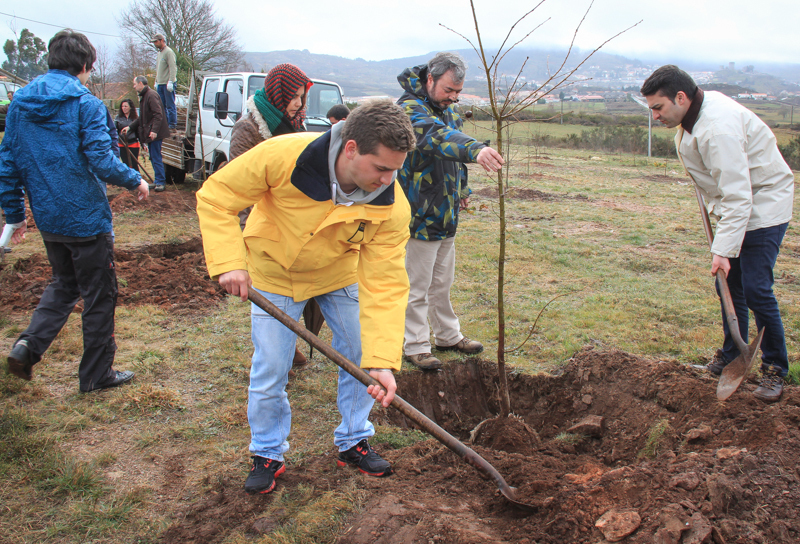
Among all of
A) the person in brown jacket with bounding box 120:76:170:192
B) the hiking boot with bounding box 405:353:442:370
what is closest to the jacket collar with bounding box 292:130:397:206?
the hiking boot with bounding box 405:353:442:370

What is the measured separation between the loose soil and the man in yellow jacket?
255 mm

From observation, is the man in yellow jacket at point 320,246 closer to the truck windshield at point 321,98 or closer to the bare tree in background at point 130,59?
the truck windshield at point 321,98

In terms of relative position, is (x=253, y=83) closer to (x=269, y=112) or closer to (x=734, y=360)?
(x=269, y=112)

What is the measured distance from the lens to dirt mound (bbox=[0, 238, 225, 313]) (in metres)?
4.98

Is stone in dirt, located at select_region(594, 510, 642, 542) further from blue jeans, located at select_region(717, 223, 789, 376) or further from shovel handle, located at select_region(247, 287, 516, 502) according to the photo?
blue jeans, located at select_region(717, 223, 789, 376)

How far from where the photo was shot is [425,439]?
10.3 ft

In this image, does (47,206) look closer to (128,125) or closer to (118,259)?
(118,259)

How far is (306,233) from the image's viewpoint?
2201 mm

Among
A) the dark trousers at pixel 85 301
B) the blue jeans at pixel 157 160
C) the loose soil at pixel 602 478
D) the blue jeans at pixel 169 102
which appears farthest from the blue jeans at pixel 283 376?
the blue jeans at pixel 169 102

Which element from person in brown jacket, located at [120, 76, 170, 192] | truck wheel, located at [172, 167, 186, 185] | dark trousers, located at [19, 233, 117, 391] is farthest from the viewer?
truck wheel, located at [172, 167, 186, 185]

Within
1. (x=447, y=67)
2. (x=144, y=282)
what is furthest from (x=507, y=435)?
(x=144, y=282)

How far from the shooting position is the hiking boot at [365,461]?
263 centimetres

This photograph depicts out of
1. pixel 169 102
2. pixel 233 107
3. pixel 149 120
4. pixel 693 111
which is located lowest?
pixel 693 111

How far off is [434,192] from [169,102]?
30.0 ft
